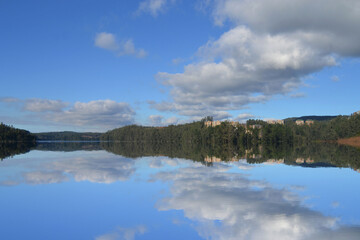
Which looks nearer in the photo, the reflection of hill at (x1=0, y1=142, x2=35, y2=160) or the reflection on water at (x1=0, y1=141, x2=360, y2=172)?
the reflection on water at (x1=0, y1=141, x2=360, y2=172)

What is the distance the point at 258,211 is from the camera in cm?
1056

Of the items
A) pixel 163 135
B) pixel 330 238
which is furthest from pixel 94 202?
pixel 163 135

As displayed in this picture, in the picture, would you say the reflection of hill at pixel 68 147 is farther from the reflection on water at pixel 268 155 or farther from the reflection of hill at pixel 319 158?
the reflection of hill at pixel 319 158

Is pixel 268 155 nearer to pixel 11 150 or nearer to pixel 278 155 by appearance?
pixel 278 155

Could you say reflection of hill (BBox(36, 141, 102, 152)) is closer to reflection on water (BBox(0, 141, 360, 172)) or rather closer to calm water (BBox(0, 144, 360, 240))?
reflection on water (BBox(0, 141, 360, 172))

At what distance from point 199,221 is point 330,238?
150 inches

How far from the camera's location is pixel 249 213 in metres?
10.3

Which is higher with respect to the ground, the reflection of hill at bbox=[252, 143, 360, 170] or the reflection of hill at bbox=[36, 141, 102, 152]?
the reflection of hill at bbox=[36, 141, 102, 152]

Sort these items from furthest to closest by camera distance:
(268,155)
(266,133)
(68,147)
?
(266,133) < (68,147) < (268,155)

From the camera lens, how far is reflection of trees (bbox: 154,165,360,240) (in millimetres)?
8352

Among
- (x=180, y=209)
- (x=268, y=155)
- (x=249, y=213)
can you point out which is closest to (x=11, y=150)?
(x=268, y=155)

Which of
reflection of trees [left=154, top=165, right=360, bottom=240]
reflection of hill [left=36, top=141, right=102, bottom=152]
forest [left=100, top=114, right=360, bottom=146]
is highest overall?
forest [left=100, top=114, right=360, bottom=146]

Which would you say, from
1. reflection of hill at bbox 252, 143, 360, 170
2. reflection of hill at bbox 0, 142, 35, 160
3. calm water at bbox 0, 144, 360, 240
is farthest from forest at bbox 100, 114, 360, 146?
calm water at bbox 0, 144, 360, 240

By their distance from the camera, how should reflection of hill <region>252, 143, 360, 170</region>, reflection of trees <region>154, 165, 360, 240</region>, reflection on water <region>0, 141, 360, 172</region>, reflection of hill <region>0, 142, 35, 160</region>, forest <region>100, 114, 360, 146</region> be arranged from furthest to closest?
1. forest <region>100, 114, 360, 146</region>
2. reflection of hill <region>0, 142, 35, 160</region>
3. reflection on water <region>0, 141, 360, 172</region>
4. reflection of hill <region>252, 143, 360, 170</region>
5. reflection of trees <region>154, 165, 360, 240</region>
